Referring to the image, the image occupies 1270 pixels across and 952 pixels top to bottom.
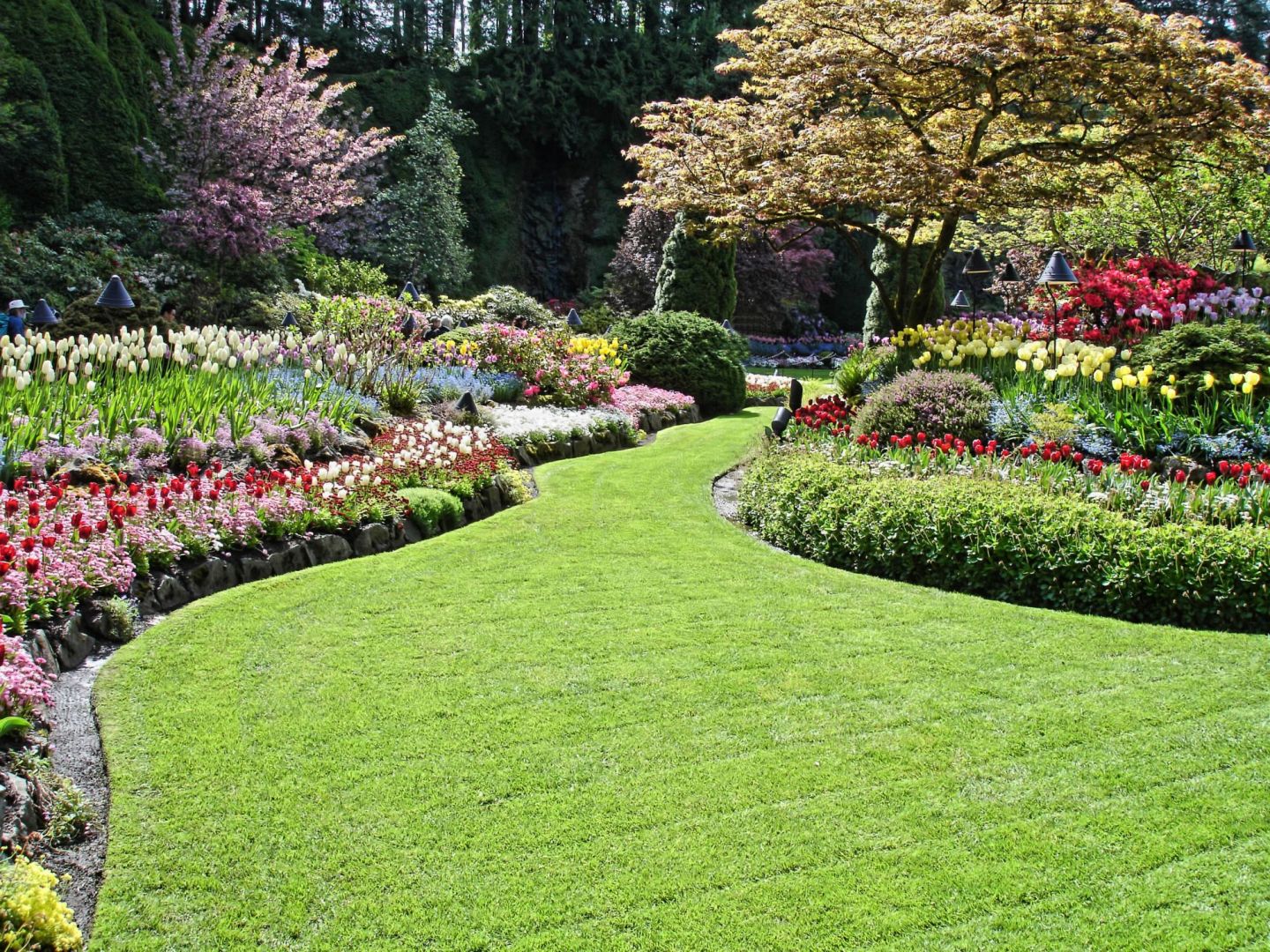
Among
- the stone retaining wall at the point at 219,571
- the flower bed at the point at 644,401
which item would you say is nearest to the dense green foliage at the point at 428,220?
the flower bed at the point at 644,401

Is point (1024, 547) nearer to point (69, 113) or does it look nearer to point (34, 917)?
point (34, 917)

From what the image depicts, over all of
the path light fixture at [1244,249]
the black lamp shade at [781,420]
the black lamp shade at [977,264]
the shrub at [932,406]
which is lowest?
the black lamp shade at [781,420]

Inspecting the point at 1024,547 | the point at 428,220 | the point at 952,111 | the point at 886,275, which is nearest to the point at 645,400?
the point at 952,111

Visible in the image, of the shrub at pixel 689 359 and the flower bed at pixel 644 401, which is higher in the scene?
the shrub at pixel 689 359

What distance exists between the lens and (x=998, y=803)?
3.60 m

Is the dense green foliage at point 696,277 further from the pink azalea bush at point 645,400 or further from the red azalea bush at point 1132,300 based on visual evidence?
the red azalea bush at point 1132,300

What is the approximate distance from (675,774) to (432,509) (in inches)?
162

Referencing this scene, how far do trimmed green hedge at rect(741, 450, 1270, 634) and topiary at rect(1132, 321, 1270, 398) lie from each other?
2686 mm

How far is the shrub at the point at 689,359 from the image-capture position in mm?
14945

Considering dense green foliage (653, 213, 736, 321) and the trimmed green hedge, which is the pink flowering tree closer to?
dense green foliage (653, 213, 736, 321)

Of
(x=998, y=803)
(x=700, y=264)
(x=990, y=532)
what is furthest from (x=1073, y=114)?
(x=998, y=803)

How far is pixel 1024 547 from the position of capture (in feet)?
19.4

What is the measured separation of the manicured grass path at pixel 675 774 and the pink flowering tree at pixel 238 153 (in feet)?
40.2

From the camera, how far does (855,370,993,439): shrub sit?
8.55 m
